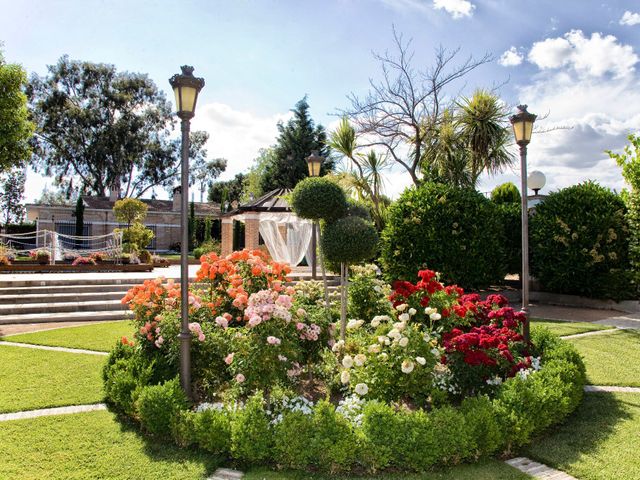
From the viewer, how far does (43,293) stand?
33.0 ft

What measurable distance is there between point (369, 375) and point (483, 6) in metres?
6.38

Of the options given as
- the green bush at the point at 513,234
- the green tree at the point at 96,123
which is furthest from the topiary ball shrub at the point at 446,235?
the green tree at the point at 96,123

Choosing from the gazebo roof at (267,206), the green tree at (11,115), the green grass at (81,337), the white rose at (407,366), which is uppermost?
the green tree at (11,115)

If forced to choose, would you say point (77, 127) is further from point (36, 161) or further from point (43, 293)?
point (43, 293)

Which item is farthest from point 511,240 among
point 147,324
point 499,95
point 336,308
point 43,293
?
point 43,293

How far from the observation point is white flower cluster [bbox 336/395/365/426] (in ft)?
11.4

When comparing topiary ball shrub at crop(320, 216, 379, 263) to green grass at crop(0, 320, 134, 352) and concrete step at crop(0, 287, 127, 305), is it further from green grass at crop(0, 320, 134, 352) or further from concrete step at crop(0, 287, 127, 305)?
concrete step at crop(0, 287, 127, 305)

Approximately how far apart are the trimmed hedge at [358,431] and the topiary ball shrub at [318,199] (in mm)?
2432

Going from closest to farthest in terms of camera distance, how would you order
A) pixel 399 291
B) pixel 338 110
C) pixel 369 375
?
pixel 369 375 → pixel 399 291 → pixel 338 110

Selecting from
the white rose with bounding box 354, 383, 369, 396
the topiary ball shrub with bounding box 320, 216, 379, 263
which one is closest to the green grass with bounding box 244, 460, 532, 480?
the white rose with bounding box 354, 383, 369, 396

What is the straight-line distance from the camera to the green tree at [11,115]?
34.1ft

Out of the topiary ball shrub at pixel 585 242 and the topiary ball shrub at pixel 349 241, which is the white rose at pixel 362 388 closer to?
the topiary ball shrub at pixel 349 241

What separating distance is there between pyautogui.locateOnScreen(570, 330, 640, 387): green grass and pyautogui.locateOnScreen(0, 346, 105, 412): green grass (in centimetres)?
554

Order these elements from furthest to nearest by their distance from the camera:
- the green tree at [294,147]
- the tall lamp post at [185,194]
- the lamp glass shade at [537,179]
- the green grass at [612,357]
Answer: the green tree at [294,147]
the lamp glass shade at [537,179]
the green grass at [612,357]
the tall lamp post at [185,194]
